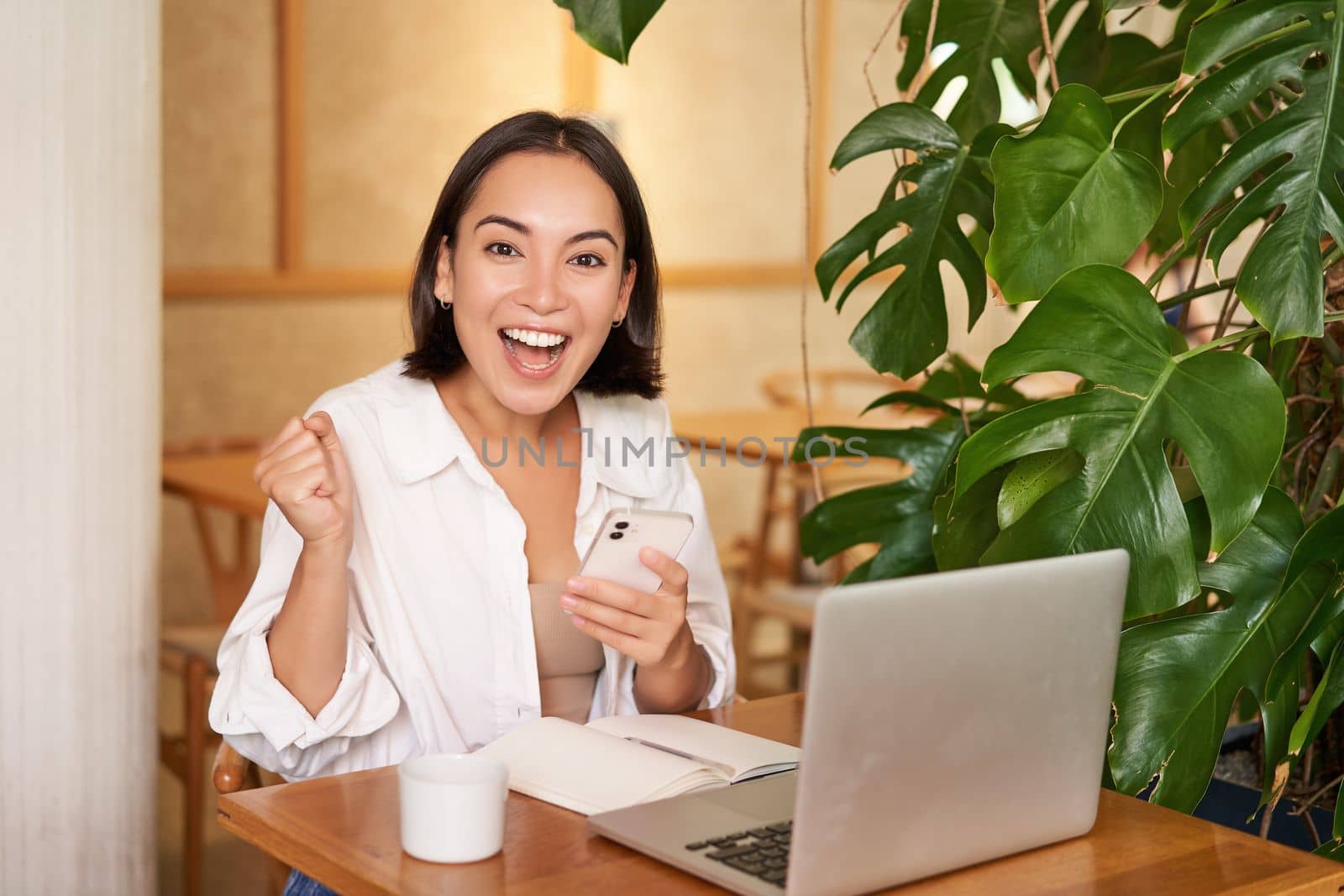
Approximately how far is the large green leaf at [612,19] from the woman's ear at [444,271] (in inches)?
14.3

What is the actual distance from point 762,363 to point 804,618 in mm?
2460

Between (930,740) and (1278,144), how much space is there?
800 millimetres

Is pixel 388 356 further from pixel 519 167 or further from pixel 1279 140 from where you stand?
pixel 1279 140

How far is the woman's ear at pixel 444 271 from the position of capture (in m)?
1.86

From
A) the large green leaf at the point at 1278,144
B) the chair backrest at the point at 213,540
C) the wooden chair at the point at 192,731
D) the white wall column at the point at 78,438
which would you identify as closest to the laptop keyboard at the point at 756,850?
the large green leaf at the point at 1278,144

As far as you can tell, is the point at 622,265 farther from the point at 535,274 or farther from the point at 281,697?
the point at 281,697

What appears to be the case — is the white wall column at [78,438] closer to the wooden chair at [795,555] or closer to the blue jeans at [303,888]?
the blue jeans at [303,888]

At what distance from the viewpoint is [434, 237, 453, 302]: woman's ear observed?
1864 millimetres

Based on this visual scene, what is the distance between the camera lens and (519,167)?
5.88 feet

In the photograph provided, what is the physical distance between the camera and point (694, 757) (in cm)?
143

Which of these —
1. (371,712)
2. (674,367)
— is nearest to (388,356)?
(674,367)

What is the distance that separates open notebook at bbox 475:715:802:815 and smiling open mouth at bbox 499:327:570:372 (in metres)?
0.48

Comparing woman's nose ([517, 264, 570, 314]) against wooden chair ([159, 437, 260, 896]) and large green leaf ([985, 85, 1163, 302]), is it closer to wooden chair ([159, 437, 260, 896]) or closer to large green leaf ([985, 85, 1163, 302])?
large green leaf ([985, 85, 1163, 302])

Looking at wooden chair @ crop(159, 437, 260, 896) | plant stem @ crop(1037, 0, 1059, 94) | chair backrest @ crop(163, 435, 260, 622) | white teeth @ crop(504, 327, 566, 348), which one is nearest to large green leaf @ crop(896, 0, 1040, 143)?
plant stem @ crop(1037, 0, 1059, 94)
